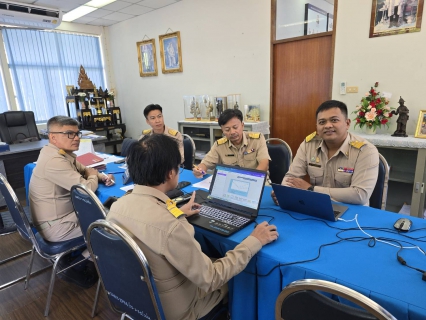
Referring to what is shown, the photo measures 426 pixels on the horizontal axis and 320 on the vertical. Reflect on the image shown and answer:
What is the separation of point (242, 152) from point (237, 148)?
57 millimetres

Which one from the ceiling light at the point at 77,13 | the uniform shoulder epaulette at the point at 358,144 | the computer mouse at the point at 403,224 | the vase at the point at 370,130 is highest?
the ceiling light at the point at 77,13

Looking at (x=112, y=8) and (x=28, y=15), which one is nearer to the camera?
(x=28, y=15)

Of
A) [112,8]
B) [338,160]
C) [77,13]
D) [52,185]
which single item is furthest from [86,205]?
[77,13]

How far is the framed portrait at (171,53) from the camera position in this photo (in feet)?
15.8

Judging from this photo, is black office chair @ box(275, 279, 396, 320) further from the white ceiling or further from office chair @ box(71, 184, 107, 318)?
the white ceiling

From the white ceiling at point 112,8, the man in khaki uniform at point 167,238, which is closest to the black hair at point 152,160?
the man in khaki uniform at point 167,238

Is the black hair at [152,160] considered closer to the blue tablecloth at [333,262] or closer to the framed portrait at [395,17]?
the blue tablecloth at [333,262]

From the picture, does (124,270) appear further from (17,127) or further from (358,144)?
(17,127)

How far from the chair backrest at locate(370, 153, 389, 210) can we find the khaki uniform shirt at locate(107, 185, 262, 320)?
1.06m

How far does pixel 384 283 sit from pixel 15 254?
289cm

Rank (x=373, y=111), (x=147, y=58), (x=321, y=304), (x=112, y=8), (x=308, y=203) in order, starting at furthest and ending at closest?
1. (x=147, y=58)
2. (x=112, y=8)
3. (x=373, y=111)
4. (x=308, y=203)
5. (x=321, y=304)

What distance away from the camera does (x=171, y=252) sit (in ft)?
2.88

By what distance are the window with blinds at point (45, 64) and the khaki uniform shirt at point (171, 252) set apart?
539cm

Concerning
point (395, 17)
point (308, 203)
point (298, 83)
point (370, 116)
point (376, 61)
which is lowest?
point (308, 203)
